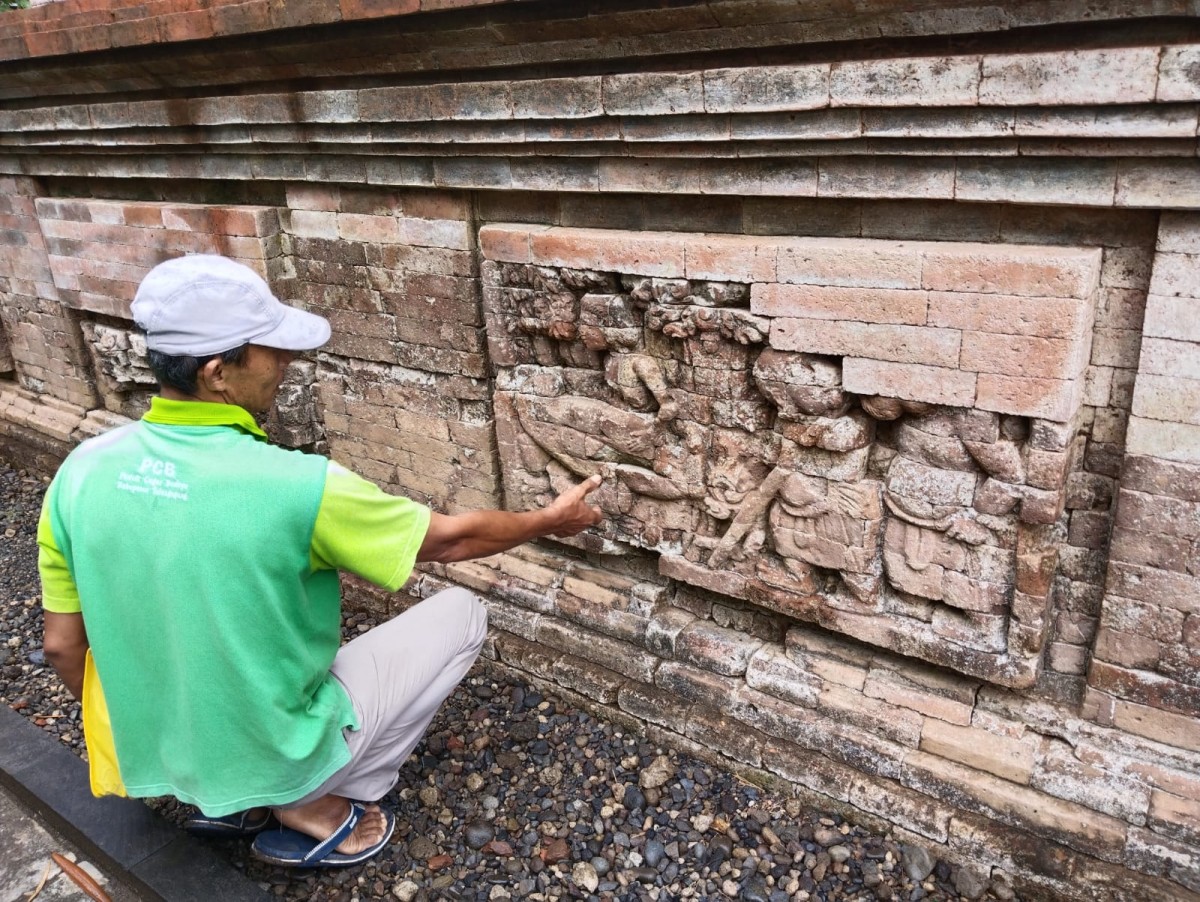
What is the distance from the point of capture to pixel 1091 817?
315 cm

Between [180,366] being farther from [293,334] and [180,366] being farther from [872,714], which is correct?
[872,714]

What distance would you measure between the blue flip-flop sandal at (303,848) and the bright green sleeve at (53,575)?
1.10 metres

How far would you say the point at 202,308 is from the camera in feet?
8.30

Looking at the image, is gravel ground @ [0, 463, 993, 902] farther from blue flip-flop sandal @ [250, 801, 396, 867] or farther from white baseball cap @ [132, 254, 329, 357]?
white baseball cap @ [132, 254, 329, 357]

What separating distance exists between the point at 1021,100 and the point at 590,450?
7.45 feet

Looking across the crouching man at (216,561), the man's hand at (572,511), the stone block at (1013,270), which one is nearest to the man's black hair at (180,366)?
the crouching man at (216,561)

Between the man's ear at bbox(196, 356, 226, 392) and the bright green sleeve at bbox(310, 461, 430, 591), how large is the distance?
1.30ft

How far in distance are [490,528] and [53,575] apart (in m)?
1.39

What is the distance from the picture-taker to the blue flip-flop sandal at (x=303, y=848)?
3.29 metres

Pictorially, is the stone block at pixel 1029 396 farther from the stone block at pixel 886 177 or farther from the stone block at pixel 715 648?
the stone block at pixel 715 648

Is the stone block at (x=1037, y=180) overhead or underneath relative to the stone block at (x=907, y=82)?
underneath

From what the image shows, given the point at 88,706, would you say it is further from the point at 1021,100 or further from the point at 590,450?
the point at 1021,100

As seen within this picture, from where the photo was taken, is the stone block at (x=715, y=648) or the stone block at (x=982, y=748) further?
the stone block at (x=715, y=648)

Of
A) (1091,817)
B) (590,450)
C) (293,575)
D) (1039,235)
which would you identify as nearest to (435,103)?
(590,450)
